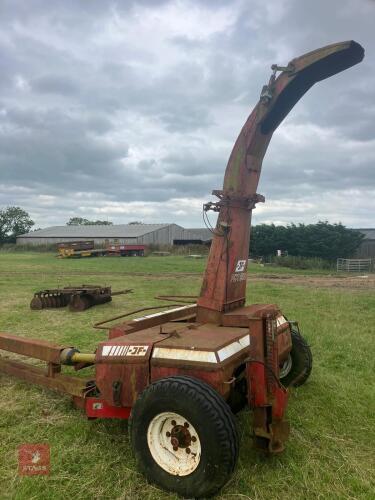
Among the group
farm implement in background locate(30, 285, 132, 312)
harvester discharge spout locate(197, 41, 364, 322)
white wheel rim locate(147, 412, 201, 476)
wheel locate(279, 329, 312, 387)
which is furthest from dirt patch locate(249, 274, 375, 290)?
white wheel rim locate(147, 412, 201, 476)

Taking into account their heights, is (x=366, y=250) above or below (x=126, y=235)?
below

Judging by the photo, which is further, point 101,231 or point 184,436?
point 101,231

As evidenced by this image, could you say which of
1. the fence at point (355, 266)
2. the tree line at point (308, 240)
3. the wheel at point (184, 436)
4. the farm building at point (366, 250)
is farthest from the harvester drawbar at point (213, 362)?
the farm building at point (366, 250)

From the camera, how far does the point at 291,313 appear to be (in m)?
9.42

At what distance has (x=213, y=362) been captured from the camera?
10.1ft

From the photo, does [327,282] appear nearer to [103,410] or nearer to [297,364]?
[297,364]

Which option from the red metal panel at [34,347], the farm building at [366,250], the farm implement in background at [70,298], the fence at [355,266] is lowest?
the farm implement in background at [70,298]

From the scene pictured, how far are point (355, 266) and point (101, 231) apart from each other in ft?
135

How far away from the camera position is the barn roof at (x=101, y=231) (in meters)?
58.0

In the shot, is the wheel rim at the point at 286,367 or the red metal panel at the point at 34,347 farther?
the wheel rim at the point at 286,367

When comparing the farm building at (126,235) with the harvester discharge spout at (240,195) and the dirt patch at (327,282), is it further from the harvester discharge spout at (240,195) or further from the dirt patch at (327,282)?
the harvester discharge spout at (240,195)

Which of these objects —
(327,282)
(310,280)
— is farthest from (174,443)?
(310,280)

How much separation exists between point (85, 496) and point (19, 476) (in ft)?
1.89

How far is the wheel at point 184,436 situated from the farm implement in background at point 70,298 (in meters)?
7.61
